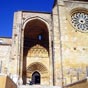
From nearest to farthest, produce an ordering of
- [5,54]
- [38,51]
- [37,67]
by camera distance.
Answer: [37,67]
[38,51]
[5,54]

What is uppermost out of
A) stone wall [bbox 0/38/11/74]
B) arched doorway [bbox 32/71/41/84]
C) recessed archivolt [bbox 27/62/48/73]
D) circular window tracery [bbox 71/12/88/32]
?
circular window tracery [bbox 71/12/88/32]

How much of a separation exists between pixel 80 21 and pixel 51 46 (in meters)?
3.76

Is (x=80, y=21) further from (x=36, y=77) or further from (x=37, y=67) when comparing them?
(x=36, y=77)

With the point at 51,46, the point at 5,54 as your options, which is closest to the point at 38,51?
the point at 51,46

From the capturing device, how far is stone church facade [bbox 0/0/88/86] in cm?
1723

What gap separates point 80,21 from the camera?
65.2 ft

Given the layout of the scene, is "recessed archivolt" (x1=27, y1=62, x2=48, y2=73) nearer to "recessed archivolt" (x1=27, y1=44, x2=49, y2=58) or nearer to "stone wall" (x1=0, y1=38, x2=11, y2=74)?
"recessed archivolt" (x1=27, y1=44, x2=49, y2=58)

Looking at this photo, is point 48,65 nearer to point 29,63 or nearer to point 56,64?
point 29,63

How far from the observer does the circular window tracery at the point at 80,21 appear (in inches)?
765

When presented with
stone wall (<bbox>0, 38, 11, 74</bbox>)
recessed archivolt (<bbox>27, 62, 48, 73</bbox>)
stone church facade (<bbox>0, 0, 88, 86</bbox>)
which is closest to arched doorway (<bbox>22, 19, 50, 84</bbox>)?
stone church facade (<bbox>0, 0, 88, 86</bbox>)

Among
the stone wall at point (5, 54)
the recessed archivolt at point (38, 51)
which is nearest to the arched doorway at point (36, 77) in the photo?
the recessed archivolt at point (38, 51)

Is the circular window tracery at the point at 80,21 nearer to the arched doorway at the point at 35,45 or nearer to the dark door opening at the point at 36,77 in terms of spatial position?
the arched doorway at the point at 35,45

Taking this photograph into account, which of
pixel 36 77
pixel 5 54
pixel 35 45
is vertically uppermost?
pixel 35 45

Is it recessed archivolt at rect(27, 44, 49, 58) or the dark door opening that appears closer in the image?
the dark door opening
